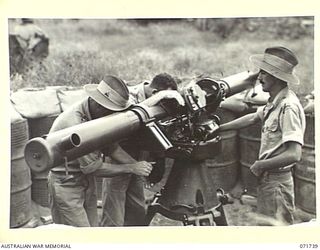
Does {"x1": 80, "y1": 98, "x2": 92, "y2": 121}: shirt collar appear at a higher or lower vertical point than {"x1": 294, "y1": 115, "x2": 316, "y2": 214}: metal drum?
higher

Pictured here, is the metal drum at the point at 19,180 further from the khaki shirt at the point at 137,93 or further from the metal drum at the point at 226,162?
the metal drum at the point at 226,162

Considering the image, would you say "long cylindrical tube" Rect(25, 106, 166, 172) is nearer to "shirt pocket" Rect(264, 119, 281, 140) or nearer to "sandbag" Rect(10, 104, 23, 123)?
"sandbag" Rect(10, 104, 23, 123)

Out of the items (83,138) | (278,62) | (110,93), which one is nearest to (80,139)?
(83,138)

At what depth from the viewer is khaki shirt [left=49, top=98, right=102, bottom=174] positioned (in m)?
0.93

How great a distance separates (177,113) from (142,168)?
0.37 feet

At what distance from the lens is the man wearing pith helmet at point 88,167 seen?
934 millimetres

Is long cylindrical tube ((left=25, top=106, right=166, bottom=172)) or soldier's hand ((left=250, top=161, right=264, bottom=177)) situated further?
soldier's hand ((left=250, top=161, right=264, bottom=177))

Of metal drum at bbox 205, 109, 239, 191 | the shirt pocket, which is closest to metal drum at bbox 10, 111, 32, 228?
metal drum at bbox 205, 109, 239, 191

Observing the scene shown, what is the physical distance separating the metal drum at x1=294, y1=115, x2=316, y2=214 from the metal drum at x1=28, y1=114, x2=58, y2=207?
440mm

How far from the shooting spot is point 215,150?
3.20ft

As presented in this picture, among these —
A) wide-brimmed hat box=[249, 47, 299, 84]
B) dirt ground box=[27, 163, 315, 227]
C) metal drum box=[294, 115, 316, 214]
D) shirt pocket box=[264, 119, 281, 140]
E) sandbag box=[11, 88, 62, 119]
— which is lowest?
dirt ground box=[27, 163, 315, 227]

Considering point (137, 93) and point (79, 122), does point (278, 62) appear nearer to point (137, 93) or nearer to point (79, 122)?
point (137, 93)

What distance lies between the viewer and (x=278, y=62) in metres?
0.98
